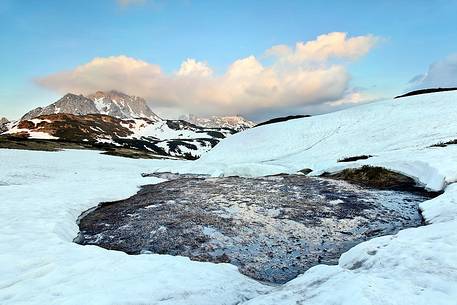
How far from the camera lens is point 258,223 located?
51.0 ft

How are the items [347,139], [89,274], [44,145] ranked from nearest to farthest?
[89,274] → [347,139] → [44,145]

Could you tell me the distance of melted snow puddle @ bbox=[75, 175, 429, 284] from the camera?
12.4m

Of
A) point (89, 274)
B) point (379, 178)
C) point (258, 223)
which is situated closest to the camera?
point (89, 274)

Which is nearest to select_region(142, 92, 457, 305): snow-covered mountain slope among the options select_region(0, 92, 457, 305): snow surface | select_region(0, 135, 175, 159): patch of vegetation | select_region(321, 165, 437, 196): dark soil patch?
select_region(0, 92, 457, 305): snow surface

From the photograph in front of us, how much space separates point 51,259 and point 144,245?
11.3 ft

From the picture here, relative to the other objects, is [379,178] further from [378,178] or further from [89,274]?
[89,274]

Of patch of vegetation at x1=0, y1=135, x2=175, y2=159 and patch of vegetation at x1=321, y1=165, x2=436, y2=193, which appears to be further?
patch of vegetation at x1=0, y1=135, x2=175, y2=159

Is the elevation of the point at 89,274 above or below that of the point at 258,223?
above

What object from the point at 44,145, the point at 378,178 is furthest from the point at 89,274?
the point at 44,145

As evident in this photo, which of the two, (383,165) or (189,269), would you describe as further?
(383,165)

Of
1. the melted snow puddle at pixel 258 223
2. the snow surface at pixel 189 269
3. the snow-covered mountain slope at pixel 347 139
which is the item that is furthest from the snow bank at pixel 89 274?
the snow-covered mountain slope at pixel 347 139

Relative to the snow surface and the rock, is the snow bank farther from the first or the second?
the rock

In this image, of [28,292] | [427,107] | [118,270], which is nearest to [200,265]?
[118,270]

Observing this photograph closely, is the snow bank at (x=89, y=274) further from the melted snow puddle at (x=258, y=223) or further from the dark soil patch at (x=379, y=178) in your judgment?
the dark soil patch at (x=379, y=178)
